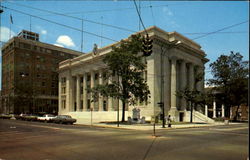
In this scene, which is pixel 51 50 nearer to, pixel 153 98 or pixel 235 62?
pixel 153 98

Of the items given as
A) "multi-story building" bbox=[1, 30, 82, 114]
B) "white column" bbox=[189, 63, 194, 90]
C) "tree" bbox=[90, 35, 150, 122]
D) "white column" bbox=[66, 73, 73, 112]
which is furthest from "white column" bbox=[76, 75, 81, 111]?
"white column" bbox=[189, 63, 194, 90]

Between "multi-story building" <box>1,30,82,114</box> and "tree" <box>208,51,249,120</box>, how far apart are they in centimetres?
5207

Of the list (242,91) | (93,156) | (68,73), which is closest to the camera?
(93,156)

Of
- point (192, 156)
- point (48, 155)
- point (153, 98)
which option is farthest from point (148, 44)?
point (153, 98)

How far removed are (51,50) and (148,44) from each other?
81.3 meters

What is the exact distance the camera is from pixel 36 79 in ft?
283

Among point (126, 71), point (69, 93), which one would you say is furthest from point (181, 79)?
point (69, 93)

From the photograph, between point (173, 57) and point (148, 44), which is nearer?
point (148, 44)

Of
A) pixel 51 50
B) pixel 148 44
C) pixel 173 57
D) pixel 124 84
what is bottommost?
pixel 124 84

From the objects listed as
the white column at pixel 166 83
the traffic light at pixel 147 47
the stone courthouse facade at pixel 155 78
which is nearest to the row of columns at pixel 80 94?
the stone courthouse facade at pixel 155 78

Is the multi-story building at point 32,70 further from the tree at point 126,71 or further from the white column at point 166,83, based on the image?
the tree at point 126,71

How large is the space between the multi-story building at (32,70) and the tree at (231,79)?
52.1 m

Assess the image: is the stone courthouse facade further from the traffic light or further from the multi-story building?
the traffic light

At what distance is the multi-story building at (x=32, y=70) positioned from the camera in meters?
82.4
